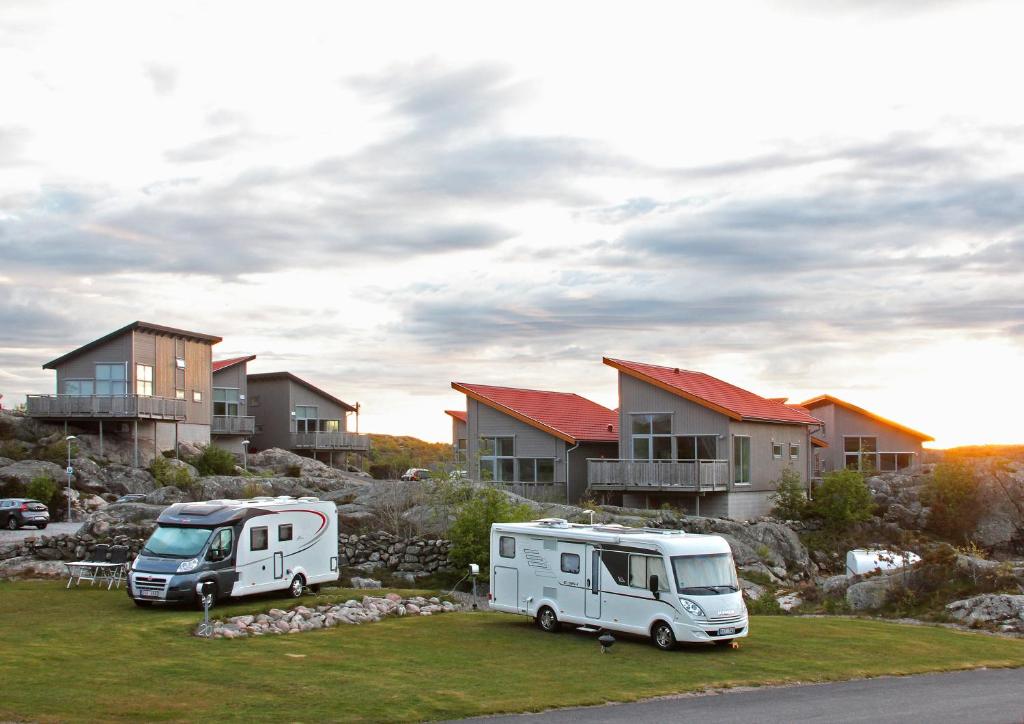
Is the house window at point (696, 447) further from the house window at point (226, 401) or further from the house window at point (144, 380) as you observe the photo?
the house window at point (226, 401)

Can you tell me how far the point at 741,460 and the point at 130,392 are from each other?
116 feet

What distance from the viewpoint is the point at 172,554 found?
2402cm

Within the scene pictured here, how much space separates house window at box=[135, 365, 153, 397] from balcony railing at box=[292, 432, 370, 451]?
14856 mm

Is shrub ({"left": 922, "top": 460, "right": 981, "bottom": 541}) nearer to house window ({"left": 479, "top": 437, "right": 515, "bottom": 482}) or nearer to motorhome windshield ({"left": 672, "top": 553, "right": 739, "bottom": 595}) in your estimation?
house window ({"left": 479, "top": 437, "right": 515, "bottom": 482})

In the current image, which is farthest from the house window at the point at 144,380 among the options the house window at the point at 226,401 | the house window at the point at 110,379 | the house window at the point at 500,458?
the house window at the point at 500,458

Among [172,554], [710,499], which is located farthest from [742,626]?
[710,499]

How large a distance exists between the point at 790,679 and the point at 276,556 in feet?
42.0

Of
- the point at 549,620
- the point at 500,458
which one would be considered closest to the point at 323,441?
the point at 500,458

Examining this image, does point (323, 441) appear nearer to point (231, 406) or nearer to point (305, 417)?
point (305, 417)

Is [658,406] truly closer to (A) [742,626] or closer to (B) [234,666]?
(A) [742,626]

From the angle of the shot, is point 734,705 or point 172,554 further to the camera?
point 172,554

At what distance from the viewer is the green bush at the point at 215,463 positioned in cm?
5825

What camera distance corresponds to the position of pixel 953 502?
46188 millimetres

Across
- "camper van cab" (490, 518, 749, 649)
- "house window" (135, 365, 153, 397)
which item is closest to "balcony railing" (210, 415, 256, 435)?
"house window" (135, 365, 153, 397)
